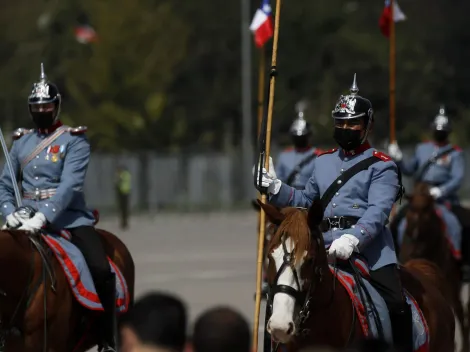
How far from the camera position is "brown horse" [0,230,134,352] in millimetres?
9492

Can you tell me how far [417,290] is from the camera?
369 inches

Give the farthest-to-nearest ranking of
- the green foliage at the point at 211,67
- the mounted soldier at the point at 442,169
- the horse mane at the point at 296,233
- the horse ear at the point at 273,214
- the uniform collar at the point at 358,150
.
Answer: the green foliage at the point at 211,67, the mounted soldier at the point at 442,169, the uniform collar at the point at 358,150, the horse ear at the point at 273,214, the horse mane at the point at 296,233

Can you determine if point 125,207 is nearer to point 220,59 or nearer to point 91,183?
point 91,183

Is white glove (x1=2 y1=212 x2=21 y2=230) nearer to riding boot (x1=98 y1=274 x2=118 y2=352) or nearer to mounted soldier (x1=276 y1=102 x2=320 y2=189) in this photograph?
riding boot (x1=98 y1=274 x2=118 y2=352)

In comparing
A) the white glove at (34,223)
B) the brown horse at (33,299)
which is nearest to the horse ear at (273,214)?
the brown horse at (33,299)

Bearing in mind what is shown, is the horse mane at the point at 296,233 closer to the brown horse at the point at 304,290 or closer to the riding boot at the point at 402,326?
the brown horse at the point at 304,290

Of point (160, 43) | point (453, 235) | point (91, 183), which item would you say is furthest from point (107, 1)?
point (453, 235)

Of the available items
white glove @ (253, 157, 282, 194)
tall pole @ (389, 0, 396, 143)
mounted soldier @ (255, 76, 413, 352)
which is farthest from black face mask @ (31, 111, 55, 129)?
tall pole @ (389, 0, 396, 143)

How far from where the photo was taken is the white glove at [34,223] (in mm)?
10031

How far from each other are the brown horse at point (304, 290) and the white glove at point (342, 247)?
0.16 meters

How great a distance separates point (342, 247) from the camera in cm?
809

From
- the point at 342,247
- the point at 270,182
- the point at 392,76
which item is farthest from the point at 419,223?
the point at 342,247

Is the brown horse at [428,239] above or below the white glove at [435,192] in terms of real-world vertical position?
below

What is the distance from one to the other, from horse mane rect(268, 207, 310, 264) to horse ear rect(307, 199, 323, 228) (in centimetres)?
4
